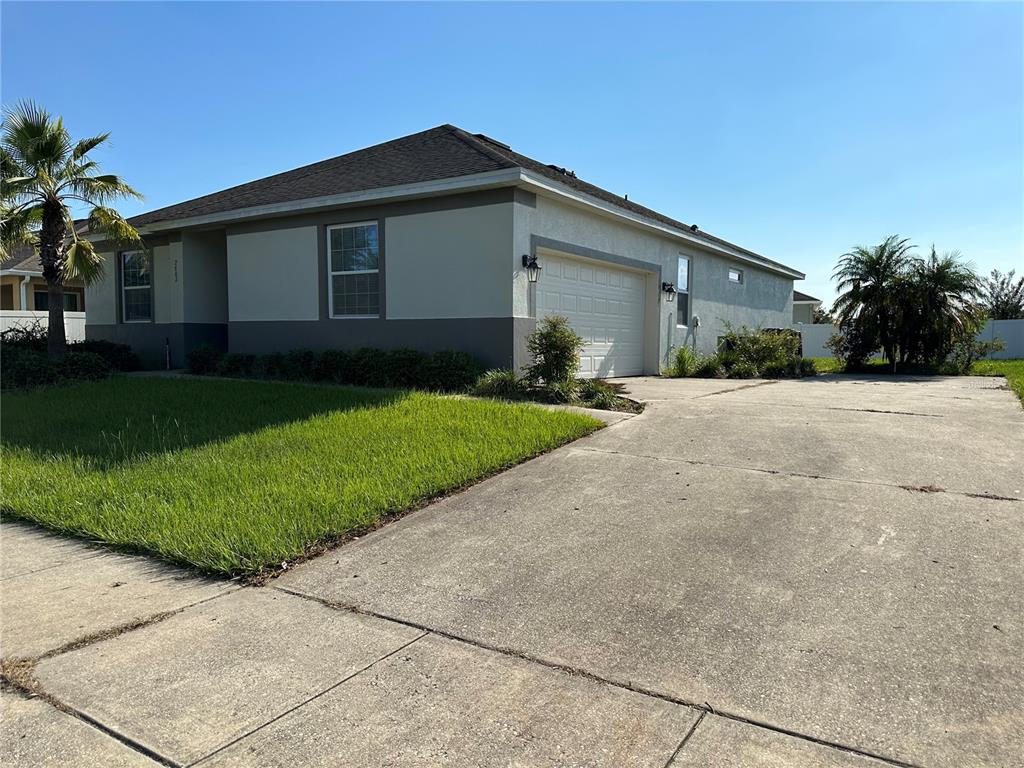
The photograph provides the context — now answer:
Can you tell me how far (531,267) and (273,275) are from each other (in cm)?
596

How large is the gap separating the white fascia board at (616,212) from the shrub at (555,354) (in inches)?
95.0

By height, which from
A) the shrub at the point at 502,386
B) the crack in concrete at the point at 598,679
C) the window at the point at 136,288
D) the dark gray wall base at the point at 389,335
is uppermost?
the window at the point at 136,288

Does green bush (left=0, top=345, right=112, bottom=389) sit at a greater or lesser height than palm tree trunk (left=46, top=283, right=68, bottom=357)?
lesser

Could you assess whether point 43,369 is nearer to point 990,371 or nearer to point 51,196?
point 51,196

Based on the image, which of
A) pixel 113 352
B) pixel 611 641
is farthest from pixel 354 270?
pixel 611 641

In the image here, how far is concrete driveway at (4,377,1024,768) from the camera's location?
2.54 metres

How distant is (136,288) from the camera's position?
1733cm

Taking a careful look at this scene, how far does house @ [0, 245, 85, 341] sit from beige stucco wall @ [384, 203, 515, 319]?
15277 mm

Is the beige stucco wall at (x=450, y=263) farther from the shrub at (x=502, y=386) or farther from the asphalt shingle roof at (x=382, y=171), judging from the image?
the shrub at (x=502, y=386)

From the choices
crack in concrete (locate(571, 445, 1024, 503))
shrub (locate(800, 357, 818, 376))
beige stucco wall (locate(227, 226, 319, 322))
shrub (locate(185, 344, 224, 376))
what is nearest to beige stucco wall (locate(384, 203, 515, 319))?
beige stucco wall (locate(227, 226, 319, 322))

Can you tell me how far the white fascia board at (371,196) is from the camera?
435 inches

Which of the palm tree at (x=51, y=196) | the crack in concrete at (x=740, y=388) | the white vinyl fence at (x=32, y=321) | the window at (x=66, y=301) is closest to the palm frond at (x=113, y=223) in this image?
the palm tree at (x=51, y=196)

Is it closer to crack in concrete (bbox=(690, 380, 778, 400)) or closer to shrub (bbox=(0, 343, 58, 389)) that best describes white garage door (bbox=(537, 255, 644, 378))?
crack in concrete (bbox=(690, 380, 778, 400))

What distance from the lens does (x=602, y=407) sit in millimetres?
9727
